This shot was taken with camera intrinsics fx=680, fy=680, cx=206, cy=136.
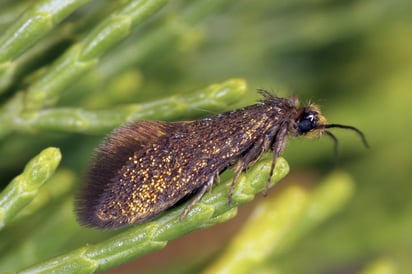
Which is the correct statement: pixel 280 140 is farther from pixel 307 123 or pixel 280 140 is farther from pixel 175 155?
pixel 175 155

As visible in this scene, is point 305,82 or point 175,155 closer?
point 175,155

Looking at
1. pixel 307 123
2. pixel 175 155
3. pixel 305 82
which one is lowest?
pixel 305 82

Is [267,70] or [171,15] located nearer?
[171,15]

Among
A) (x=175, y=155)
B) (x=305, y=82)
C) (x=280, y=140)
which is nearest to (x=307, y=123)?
(x=280, y=140)

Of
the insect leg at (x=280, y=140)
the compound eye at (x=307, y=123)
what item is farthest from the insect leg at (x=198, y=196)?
the compound eye at (x=307, y=123)

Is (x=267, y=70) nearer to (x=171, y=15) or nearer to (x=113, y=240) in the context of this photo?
(x=171, y=15)

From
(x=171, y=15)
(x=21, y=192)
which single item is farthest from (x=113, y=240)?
(x=171, y=15)
